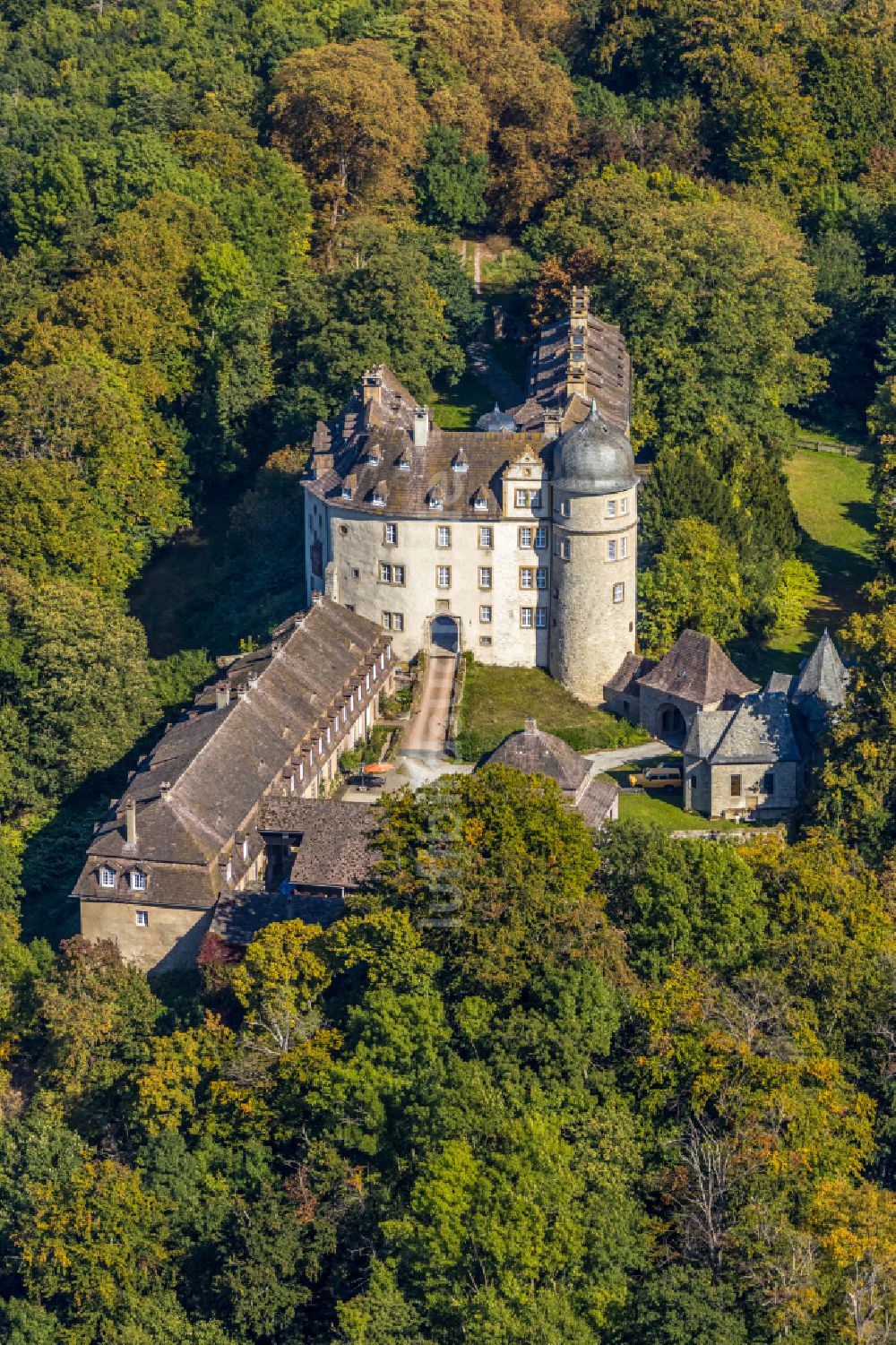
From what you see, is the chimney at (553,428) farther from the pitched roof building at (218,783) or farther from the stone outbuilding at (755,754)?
the stone outbuilding at (755,754)

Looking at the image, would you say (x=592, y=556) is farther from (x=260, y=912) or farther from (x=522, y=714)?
(x=260, y=912)

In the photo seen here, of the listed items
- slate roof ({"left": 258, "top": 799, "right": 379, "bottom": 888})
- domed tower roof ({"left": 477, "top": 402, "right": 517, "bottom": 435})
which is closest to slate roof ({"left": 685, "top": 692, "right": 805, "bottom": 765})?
slate roof ({"left": 258, "top": 799, "right": 379, "bottom": 888})

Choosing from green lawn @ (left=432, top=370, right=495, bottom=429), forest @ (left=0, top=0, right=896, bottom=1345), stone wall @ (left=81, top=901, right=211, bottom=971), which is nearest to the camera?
forest @ (left=0, top=0, right=896, bottom=1345)

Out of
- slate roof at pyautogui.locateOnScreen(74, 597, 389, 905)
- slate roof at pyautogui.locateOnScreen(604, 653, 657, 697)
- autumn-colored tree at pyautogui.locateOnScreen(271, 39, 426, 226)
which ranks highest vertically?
autumn-colored tree at pyautogui.locateOnScreen(271, 39, 426, 226)

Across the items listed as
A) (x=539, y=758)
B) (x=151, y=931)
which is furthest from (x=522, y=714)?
(x=151, y=931)

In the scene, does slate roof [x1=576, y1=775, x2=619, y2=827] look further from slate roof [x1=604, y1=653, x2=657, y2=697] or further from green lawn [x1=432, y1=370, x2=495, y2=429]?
green lawn [x1=432, y1=370, x2=495, y2=429]

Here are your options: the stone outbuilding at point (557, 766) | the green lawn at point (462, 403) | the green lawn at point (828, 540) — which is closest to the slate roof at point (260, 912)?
the stone outbuilding at point (557, 766)
